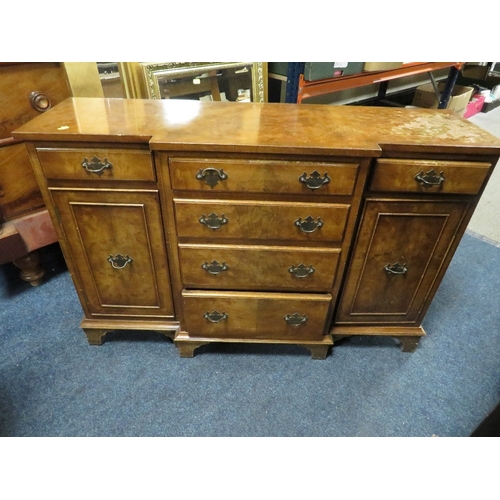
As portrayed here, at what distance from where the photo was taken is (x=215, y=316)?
1.29 metres

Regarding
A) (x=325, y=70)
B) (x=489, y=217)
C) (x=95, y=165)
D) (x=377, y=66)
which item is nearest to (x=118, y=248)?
(x=95, y=165)

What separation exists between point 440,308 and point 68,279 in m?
1.84

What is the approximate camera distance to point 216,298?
1241mm

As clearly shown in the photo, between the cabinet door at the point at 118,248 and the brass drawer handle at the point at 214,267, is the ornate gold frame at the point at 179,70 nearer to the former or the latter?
the cabinet door at the point at 118,248

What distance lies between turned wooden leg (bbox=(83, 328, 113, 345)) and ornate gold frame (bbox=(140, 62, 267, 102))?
108cm

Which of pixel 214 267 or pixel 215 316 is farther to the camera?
pixel 215 316

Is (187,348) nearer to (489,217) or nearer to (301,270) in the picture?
(301,270)

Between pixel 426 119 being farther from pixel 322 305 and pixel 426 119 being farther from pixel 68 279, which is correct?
pixel 68 279

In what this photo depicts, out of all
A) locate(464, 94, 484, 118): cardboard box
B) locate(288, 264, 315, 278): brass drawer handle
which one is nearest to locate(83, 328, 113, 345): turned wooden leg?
locate(288, 264, 315, 278): brass drawer handle

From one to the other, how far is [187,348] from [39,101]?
1.13m

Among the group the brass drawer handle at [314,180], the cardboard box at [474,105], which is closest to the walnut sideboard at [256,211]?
the brass drawer handle at [314,180]

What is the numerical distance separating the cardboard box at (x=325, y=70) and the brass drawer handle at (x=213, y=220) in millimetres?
950
